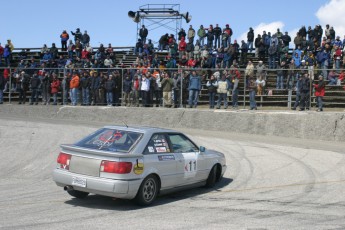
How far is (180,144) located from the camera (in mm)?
9734

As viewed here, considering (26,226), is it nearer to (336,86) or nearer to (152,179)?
(152,179)

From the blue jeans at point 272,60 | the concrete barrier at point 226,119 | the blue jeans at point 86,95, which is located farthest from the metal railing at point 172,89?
the blue jeans at point 272,60

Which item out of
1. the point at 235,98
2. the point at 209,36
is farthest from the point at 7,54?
the point at 235,98

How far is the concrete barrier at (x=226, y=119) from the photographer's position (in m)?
17.8

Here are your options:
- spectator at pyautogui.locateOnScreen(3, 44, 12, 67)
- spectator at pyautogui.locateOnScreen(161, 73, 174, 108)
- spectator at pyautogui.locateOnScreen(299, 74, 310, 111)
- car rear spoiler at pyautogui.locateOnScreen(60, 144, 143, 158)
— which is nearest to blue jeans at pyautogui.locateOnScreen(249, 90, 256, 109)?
spectator at pyautogui.locateOnScreen(299, 74, 310, 111)

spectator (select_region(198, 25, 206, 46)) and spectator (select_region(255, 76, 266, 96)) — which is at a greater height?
spectator (select_region(198, 25, 206, 46))

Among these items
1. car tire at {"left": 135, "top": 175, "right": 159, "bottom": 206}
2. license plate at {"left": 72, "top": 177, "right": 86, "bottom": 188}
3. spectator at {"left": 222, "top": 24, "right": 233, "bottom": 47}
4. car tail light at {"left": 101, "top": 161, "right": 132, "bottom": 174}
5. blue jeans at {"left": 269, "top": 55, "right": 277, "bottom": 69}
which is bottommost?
car tire at {"left": 135, "top": 175, "right": 159, "bottom": 206}

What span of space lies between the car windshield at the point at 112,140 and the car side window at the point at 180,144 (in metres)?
0.85

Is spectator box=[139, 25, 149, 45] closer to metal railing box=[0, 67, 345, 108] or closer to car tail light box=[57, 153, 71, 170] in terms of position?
metal railing box=[0, 67, 345, 108]

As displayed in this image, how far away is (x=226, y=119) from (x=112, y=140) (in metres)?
11.1

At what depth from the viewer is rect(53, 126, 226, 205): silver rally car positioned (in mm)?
8141

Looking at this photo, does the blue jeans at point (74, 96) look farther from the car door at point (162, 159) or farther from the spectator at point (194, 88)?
the car door at point (162, 159)

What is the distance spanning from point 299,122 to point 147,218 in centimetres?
1168

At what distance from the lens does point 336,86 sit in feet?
60.0
